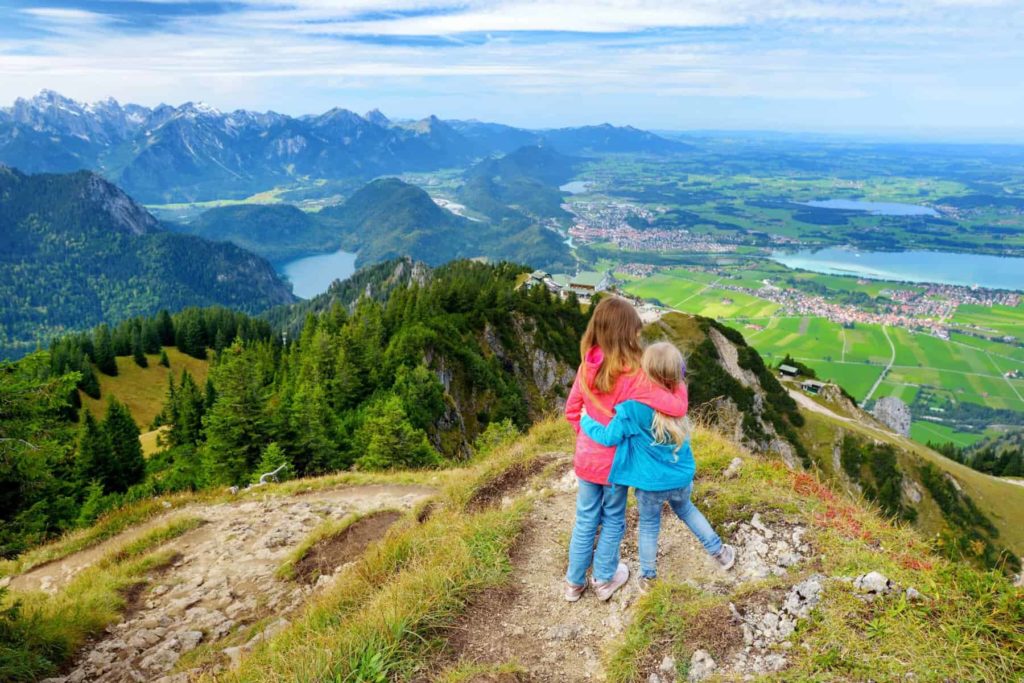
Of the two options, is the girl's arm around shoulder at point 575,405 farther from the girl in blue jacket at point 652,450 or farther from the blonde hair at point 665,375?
the blonde hair at point 665,375

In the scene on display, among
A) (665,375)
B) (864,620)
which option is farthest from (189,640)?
(864,620)

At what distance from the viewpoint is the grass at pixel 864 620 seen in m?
4.98

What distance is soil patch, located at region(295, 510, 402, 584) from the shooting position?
1148cm

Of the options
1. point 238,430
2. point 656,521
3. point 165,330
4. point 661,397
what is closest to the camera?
point 661,397

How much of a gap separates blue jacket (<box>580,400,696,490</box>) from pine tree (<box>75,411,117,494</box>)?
3659 centimetres

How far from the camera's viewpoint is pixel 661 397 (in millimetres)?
6605

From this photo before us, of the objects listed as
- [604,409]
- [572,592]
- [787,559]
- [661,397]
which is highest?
[661,397]

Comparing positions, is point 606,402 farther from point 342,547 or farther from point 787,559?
point 342,547

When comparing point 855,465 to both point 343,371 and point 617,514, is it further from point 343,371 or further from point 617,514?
point 617,514

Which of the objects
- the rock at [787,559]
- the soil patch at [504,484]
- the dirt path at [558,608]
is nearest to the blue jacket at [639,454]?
the dirt path at [558,608]

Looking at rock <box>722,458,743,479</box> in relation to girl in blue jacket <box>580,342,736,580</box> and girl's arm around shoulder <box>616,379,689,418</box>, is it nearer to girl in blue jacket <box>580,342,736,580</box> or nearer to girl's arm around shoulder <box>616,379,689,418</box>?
girl in blue jacket <box>580,342,736,580</box>

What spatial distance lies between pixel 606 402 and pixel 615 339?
80 cm

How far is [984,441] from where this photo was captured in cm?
13912

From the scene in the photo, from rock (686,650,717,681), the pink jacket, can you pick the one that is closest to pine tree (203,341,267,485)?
the pink jacket
